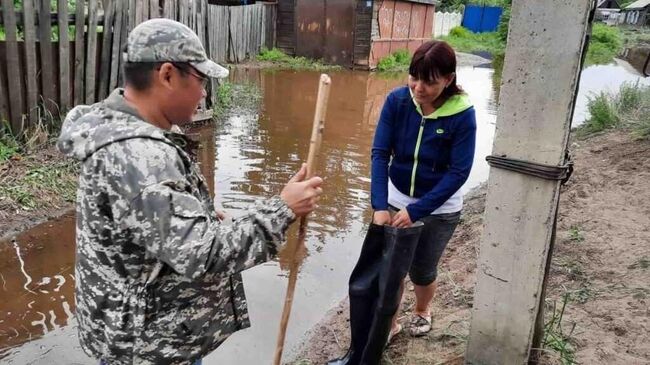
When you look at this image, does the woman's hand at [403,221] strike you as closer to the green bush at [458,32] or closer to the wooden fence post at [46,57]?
the wooden fence post at [46,57]

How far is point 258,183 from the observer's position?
6.07 meters

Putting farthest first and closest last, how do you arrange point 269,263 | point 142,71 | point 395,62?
point 395,62, point 269,263, point 142,71

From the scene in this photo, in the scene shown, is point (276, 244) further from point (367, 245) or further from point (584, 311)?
point (584, 311)

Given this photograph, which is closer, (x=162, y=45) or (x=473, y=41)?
(x=162, y=45)

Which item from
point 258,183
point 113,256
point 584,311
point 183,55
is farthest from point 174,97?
point 258,183

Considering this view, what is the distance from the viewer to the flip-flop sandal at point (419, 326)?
128 inches

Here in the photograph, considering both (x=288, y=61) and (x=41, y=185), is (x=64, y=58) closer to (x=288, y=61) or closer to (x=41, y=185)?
(x=41, y=185)

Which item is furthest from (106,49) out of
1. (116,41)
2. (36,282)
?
(36,282)

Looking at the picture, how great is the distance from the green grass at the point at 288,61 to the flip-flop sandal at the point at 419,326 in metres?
13.3

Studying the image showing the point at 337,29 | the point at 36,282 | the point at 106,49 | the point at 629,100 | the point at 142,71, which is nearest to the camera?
the point at 142,71

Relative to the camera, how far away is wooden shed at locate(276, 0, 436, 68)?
55.0ft

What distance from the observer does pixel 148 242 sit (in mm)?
1483

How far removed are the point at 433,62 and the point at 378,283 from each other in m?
1.13

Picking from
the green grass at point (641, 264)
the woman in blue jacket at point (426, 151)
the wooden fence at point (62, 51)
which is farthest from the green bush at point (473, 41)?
the woman in blue jacket at point (426, 151)
